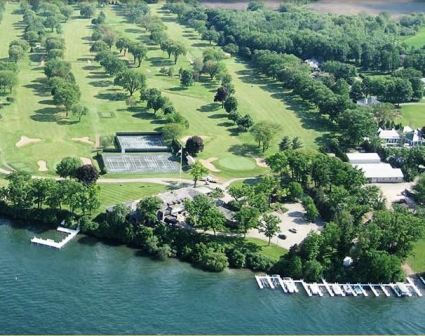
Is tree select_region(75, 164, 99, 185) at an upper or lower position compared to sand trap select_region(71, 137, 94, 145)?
upper


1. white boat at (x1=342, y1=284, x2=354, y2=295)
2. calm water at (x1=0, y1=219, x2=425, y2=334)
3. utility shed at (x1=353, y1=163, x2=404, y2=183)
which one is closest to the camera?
calm water at (x1=0, y1=219, x2=425, y2=334)

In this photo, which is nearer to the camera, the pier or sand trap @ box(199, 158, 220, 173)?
the pier

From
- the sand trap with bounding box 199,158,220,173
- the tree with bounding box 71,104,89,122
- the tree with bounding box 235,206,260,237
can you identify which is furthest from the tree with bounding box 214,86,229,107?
the tree with bounding box 235,206,260,237

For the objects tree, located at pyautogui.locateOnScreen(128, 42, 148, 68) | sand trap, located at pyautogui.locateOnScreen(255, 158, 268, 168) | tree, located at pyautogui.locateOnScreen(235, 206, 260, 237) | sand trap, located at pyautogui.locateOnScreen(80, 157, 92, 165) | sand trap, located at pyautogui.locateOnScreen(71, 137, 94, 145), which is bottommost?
sand trap, located at pyautogui.locateOnScreen(80, 157, 92, 165)

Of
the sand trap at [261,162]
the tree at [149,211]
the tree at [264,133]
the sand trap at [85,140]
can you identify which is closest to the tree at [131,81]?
the sand trap at [85,140]

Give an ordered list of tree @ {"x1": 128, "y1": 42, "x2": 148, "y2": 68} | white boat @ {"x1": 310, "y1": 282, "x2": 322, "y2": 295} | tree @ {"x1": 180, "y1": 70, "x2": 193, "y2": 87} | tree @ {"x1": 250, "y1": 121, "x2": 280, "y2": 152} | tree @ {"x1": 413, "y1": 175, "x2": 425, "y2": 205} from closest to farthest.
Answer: white boat @ {"x1": 310, "y1": 282, "x2": 322, "y2": 295}
tree @ {"x1": 413, "y1": 175, "x2": 425, "y2": 205}
tree @ {"x1": 250, "y1": 121, "x2": 280, "y2": 152}
tree @ {"x1": 180, "y1": 70, "x2": 193, "y2": 87}
tree @ {"x1": 128, "y1": 42, "x2": 148, "y2": 68}

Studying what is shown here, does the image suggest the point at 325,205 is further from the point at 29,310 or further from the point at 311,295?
the point at 29,310

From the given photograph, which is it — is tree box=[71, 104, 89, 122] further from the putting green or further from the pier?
the pier
